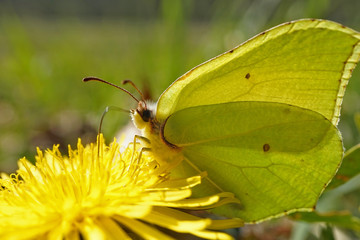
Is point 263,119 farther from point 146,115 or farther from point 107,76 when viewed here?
point 107,76

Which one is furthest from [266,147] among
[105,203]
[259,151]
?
[105,203]

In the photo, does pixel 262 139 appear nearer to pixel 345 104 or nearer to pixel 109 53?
pixel 345 104

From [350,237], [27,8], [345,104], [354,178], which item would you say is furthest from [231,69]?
[27,8]

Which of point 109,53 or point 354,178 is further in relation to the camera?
point 109,53

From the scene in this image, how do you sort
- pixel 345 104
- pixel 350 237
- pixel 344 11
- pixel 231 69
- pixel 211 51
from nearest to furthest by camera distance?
pixel 231 69 < pixel 350 237 < pixel 345 104 < pixel 211 51 < pixel 344 11

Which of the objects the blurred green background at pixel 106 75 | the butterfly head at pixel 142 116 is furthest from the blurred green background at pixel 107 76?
the butterfly head at pixel 142 116

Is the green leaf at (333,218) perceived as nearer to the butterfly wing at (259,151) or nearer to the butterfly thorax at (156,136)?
the butterfly wing at (259,151)
